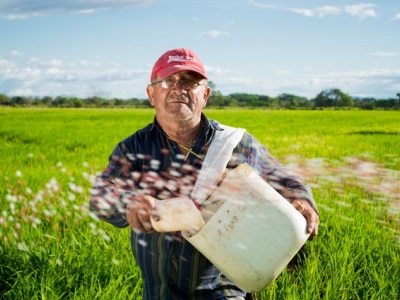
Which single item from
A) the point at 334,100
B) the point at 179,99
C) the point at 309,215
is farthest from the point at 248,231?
the point at 334,100

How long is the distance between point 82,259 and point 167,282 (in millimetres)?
837

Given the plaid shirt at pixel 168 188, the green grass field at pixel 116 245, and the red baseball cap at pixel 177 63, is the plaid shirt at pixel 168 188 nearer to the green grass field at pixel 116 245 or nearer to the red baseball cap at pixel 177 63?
the red baseball cap at pixel 177 63

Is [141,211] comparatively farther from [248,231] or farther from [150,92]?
[150,92]

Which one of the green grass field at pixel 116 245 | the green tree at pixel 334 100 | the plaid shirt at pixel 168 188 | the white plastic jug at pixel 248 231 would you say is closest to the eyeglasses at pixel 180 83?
the plaid shirt at pixel 168 188

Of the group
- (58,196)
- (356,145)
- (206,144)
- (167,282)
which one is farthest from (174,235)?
(356,145)

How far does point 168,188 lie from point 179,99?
33 cm

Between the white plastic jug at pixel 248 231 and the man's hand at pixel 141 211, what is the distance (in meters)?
0.12

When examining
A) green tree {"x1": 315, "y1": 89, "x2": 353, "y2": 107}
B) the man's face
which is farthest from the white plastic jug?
green tree {"x1": 315, "y1": 89, "x2": 353, "y2": 107}

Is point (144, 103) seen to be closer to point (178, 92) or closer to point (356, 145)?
point (356, 145)

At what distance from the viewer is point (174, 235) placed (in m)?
1.70

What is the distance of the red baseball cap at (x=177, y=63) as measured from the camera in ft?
5.83

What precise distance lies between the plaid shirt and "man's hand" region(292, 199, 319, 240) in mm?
58

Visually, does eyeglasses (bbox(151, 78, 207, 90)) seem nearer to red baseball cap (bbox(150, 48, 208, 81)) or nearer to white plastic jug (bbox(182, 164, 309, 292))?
red baseball cap (bbox(150, 48, 208, 81))

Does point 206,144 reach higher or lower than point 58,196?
higher
